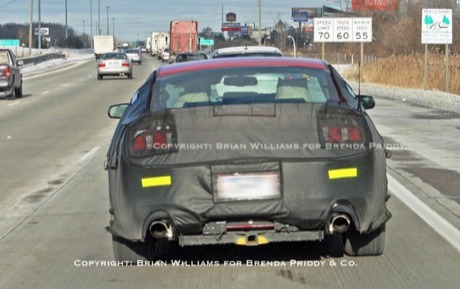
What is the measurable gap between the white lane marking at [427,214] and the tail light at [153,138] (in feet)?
9.01

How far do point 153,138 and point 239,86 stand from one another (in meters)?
1.50

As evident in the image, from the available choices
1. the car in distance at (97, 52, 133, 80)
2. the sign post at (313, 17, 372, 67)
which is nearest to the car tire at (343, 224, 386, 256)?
the sign post at (313, 17, 372, 67)

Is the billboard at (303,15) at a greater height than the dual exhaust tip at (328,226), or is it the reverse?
the billboard at (303,15)

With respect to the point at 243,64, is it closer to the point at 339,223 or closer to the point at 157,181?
the point at 157,181

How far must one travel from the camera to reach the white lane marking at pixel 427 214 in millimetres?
8406

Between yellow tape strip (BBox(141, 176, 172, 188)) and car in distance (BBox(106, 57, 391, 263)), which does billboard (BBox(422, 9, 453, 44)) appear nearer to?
car in distance (BBox(106, 57, 391, 263))

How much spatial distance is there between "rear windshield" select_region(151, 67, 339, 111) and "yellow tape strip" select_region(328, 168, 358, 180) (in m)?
0.84

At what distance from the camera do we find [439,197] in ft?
35.2

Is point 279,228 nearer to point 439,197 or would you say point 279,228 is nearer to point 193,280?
point 193,280

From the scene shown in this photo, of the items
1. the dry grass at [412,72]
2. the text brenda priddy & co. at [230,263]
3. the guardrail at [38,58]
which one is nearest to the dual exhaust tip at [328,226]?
the text brenda priddy & co. at [230,263]

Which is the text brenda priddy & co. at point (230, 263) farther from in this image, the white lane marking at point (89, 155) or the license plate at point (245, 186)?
the white lane marking at point (89, 155)

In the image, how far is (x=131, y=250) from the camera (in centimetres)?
739

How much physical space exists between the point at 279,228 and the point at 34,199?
16.8 feet

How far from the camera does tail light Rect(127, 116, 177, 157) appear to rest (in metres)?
6.76
